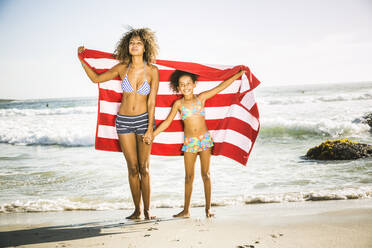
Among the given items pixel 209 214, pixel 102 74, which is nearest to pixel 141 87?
pixel 102 74

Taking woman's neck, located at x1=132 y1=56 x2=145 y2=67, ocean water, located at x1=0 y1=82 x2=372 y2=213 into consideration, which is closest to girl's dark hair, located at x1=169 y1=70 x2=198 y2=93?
woman's neck, located at x1=132 y1=56 x2=145 y2=67

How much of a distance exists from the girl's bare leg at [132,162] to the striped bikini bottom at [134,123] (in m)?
0.07

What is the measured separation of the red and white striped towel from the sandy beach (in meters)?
0.94

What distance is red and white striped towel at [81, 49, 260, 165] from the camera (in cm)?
432

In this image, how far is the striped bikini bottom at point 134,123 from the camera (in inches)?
145

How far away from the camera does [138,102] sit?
12.1ft

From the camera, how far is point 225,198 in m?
4.77

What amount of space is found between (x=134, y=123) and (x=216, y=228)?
1.57 meters

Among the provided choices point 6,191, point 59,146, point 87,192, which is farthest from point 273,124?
point 6,191

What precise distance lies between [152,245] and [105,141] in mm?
2007

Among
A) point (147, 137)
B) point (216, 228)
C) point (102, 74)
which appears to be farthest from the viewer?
point (102, 74)

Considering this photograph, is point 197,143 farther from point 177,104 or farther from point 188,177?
point 177,104

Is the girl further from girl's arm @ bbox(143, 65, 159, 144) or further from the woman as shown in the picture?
the woman

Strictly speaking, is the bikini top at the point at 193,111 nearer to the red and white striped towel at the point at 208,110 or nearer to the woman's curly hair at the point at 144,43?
the red and white striped towel at the point at 208,110
